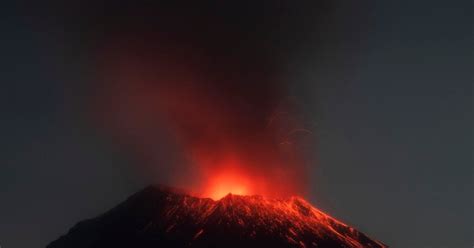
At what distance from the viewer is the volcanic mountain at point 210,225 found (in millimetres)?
80000

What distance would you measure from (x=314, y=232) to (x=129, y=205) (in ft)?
116

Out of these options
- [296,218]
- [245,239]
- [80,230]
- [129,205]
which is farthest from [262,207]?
[80,230]

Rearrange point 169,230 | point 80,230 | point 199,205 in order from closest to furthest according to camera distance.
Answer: point 169,230, point 199,205, point 80,230

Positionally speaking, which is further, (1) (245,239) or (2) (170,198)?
(2) (170,198)

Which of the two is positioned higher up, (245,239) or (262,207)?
(262,207)

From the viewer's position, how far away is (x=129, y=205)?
95.6m

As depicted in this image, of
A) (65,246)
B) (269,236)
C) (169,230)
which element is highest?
(269,236)

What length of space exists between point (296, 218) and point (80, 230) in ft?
140

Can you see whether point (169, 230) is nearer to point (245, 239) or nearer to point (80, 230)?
point (245, 239)

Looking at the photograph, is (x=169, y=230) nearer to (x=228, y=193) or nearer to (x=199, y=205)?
(x=199, y=205)

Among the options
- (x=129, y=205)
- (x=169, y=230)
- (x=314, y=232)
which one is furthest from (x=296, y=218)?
(x=129, y=205)

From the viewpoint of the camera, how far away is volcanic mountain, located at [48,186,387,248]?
80000mm

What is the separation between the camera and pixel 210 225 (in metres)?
82.6

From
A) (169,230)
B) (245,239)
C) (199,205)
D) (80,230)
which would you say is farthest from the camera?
(80,230)
